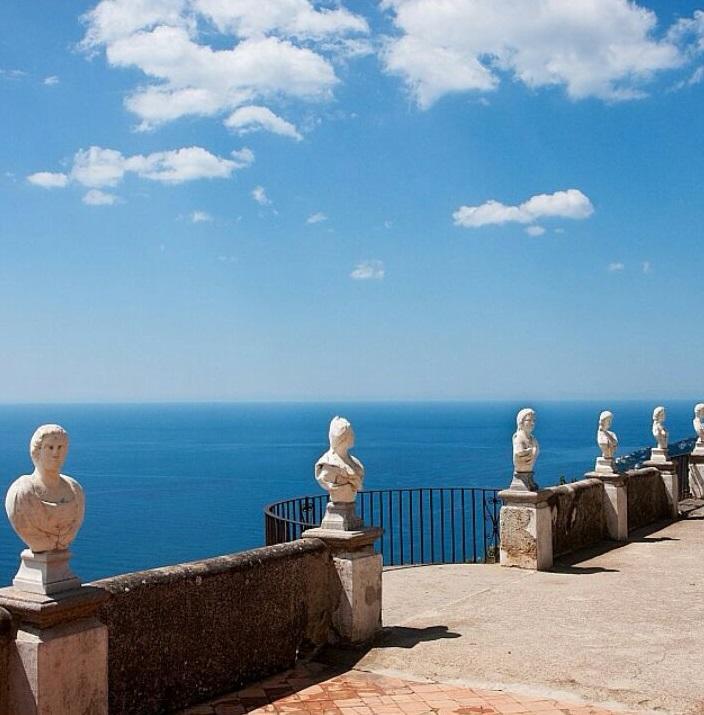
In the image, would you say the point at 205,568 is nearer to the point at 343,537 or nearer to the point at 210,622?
the point at 210,622

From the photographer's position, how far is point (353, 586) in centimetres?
712

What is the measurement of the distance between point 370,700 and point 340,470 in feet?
6.68

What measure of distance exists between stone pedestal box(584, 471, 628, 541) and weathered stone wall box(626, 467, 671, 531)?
2.60ft

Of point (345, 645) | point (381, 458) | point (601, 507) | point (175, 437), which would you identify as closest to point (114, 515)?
point (381, 458)

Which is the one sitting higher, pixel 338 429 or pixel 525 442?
pixel 338 429

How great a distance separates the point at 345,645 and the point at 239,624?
1.25 meters

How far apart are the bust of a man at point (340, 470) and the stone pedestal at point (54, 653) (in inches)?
111

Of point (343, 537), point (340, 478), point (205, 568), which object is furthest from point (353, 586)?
point (205, 568)

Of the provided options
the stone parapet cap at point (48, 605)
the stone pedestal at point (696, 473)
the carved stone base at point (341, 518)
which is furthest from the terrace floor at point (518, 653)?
the stone pedestal at point (696, 473)

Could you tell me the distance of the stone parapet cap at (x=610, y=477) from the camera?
12.6 meters

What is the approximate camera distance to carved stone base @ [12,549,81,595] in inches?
177

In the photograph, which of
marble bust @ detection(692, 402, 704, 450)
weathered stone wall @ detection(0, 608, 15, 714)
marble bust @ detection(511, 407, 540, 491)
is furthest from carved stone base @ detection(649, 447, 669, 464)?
weathered stone wall @ detection(0, 608, 15, 714)

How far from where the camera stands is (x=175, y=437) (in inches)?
5881

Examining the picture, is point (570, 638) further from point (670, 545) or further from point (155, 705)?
point (670, 545)
